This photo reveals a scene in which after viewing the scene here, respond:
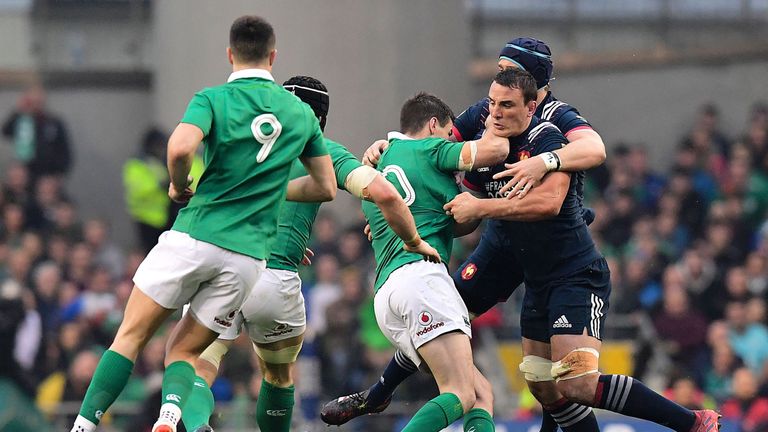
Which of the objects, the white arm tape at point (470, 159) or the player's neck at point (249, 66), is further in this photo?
the white arm tape at point (470, 159)

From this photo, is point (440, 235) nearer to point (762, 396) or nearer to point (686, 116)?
point (762, 396)

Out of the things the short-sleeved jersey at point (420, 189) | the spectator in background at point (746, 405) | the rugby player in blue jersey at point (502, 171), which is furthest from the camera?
the spectator in background at point (746, 405)

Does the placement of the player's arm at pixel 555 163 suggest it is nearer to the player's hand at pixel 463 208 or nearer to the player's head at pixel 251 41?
the player's hand at pixel 463 208

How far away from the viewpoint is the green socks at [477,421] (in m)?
8.63

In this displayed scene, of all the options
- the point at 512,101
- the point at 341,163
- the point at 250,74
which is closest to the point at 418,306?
the point at 341,163

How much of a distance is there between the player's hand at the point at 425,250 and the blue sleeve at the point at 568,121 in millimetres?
1134

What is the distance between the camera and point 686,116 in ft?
62.7

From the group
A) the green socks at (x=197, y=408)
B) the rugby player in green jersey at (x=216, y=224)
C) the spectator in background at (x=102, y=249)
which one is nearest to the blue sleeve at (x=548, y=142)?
the rugby player in green jersey at (x=216, y=224)

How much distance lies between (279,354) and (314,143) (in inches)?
64.3

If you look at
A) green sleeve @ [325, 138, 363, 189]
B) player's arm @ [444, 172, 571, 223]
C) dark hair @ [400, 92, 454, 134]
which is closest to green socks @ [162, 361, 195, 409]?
green sleeve @ [325, 138, 363, 189]

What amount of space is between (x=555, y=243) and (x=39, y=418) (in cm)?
689

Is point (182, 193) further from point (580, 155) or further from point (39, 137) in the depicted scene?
point (39, 137)

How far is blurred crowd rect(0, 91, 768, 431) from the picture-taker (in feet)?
46.4

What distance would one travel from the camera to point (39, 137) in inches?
685
